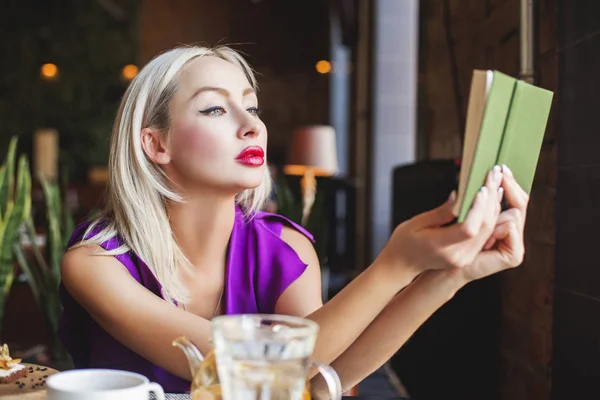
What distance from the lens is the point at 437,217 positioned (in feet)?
2.71

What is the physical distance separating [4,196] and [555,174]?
1.91 meters

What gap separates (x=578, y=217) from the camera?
1.50 m

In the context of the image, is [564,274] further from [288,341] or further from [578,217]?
[288,341]

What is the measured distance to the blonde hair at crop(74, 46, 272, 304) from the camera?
1.27 m

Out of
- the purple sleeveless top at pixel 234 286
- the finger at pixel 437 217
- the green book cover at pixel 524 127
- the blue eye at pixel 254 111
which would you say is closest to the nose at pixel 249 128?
the blue eye at pixel 254 111

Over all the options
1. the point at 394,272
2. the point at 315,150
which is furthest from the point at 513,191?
the point at 315,150

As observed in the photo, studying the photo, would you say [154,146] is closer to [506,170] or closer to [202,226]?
[202,226]

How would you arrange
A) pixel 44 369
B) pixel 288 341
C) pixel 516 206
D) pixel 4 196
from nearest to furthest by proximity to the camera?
pixel 288 341 → pixel 516 206 → pixel 44 369 → pixel 4 196

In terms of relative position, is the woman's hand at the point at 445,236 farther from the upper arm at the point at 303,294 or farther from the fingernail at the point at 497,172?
the upper arm at the point at 303,294

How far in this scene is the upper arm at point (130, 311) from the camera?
1091 mm

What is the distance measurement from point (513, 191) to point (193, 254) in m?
0.68

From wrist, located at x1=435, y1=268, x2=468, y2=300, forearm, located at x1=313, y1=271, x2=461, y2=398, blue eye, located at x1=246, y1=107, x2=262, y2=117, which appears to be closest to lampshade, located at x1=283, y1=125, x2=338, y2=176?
blue eye, located at x1=246, y1=107, x2=262, y2=117

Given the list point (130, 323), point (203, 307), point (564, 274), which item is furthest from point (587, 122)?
point (130, 323)

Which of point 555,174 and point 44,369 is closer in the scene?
point 44,369
